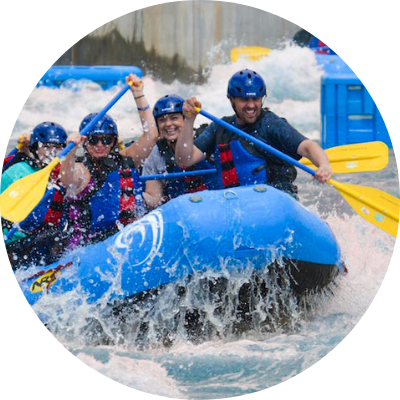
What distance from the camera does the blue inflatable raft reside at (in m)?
3.80

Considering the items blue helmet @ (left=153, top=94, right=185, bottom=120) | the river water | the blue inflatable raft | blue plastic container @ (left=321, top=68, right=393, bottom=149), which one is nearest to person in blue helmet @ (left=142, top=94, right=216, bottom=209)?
blue helmet @ (left=153, top=94, right=185, bottom=120)

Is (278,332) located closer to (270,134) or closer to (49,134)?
(270,134)

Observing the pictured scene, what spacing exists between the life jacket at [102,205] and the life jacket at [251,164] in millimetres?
425

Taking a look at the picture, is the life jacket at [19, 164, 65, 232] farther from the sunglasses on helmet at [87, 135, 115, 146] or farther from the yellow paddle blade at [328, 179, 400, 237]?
the yellow paddle blade at [328, 179, 400, 237]

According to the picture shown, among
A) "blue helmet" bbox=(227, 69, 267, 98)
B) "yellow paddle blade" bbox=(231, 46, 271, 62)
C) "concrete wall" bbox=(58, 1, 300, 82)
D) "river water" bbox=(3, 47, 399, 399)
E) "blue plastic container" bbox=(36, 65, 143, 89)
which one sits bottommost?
"river water" bbox=(3, 47, 399, 399)

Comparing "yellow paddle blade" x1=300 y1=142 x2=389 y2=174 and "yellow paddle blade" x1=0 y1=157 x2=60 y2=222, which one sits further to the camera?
"yellow paddle blade" x1=300 y1=142 x2=389 y2=174

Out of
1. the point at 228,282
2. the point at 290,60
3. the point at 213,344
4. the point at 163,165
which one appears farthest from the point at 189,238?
the point at 290,60

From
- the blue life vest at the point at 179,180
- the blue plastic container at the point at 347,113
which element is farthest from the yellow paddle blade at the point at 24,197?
the blue plastic container at the point at 347,113

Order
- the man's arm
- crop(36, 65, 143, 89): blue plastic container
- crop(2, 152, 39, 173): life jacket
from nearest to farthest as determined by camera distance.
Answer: the man's arm, crop(2, 152, 39, 173): life jacket, crop(36, 65, 143, 89): blue plastic container

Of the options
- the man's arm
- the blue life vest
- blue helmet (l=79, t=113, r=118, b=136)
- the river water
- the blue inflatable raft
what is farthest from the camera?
the blue life vest

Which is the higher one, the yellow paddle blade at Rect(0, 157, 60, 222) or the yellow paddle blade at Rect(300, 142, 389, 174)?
the yellow paddle blade at Rect(300, 142, 389, 174)

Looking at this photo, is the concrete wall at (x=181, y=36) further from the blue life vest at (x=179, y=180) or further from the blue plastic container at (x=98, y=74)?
the blue life vest at (x=179, y=180)

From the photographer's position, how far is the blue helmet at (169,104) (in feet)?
14.7

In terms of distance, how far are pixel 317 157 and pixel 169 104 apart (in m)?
0.75
